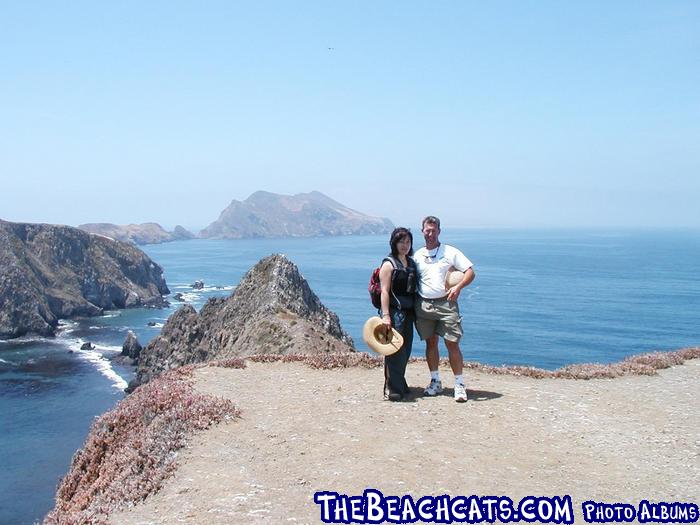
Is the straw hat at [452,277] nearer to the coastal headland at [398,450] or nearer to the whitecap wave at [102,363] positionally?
the coastal headland at [398,450]

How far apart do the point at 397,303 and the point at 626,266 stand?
193 meters

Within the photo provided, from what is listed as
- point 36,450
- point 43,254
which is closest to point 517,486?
point 36,450

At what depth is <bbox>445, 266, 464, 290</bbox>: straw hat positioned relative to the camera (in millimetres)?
13248

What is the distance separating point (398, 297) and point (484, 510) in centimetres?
541

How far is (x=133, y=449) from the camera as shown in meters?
11.6

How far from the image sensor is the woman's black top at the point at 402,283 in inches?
527

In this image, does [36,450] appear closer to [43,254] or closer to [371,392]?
[371,392]

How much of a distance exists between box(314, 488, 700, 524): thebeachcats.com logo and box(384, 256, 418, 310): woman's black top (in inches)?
194

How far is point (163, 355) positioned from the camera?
77875mm

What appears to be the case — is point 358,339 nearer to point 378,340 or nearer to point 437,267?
point 378,340

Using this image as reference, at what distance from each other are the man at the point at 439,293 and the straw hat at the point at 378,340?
2.02 feet

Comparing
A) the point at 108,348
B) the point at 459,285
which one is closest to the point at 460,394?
the point at 459,285

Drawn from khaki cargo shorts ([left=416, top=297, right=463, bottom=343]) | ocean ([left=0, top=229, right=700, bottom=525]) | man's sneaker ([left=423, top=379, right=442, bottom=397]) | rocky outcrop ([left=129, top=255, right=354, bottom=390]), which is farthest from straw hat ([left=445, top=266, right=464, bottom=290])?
ocean ([left=0, top=229, right=700, bottom=525])

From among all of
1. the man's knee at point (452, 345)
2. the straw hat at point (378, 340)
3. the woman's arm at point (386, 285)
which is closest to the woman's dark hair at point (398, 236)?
the woman's arm at point (386, 285)
